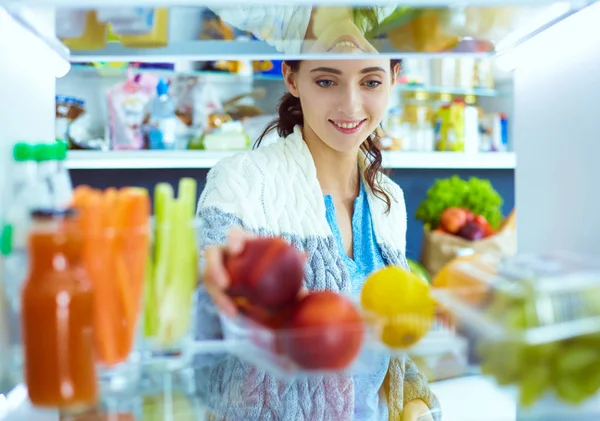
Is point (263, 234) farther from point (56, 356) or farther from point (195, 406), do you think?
point (56, 356)

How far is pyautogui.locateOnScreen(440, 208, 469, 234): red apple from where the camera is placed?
2986mm

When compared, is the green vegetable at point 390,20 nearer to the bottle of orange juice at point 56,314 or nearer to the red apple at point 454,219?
the bottle of orange juice at point 56,314

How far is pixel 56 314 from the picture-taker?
678 millimetres

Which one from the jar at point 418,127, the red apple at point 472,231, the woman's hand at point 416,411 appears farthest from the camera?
the jar at point 418,127

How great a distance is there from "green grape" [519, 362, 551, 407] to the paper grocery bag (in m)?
2.09

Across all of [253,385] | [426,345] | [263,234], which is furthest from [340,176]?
[426,345]

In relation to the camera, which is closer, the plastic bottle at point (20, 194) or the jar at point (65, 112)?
the plastic bottle at point (20, 194)

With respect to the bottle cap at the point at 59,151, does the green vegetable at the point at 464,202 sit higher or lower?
lower

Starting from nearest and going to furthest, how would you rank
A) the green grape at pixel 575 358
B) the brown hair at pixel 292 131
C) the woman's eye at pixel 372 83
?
the green grape at pixel 575 358 → the woman's eye at pixel 372 83 → the brown hair at pixel 292 131

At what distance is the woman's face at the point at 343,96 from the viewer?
1.51 metres

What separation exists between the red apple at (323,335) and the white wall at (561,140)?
1.19ft

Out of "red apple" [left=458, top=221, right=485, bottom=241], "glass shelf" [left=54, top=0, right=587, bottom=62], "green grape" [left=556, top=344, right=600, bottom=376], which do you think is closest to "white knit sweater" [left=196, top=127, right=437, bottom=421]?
"glass shelf" [left=54, top=0, right=587, bottom=62]

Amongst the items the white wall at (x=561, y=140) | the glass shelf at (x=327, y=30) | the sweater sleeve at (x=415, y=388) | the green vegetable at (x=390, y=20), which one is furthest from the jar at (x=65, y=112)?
the green vegetable at (x=390, y=20)

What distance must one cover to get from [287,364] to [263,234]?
28.6 inches
